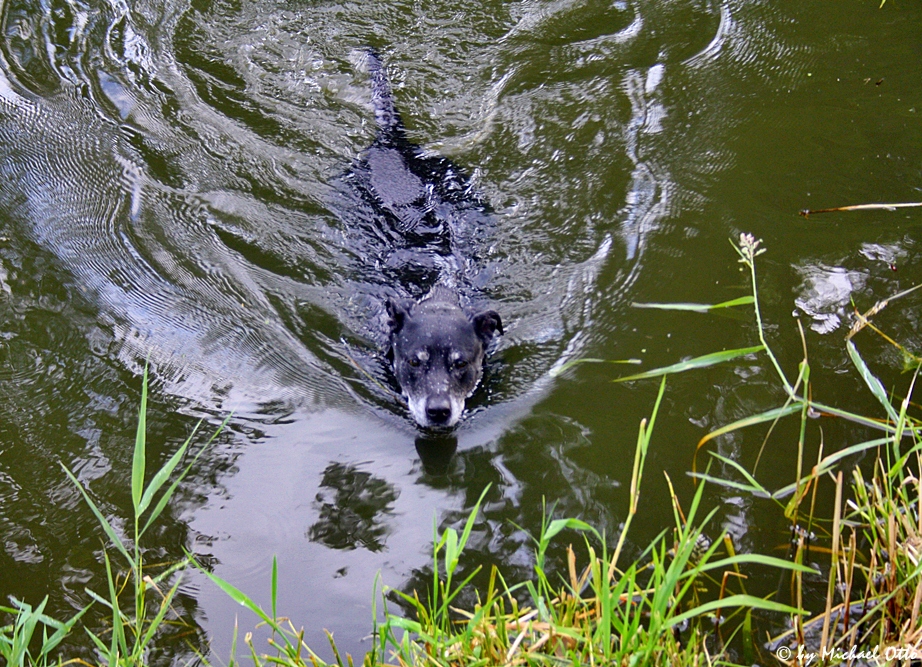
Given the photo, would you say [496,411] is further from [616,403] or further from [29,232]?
[29,232]

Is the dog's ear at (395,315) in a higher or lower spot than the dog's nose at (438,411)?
higher

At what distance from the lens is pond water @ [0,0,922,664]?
361cm

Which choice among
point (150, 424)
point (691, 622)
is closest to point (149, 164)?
point (150, 424)

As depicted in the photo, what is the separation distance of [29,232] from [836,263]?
557 centimetres

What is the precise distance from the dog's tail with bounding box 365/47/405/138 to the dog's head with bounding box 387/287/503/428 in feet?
7.48

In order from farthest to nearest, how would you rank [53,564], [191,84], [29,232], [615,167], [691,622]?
[191,84] → [615,167] → [29,232] → [53,564] → [691,622]

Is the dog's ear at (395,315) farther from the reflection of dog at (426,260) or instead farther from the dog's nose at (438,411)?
the dog's nose at (438,411)

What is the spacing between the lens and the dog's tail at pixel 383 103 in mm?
6648

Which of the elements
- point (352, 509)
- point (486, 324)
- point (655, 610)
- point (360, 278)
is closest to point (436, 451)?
point (352, 509)

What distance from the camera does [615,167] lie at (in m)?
6.08

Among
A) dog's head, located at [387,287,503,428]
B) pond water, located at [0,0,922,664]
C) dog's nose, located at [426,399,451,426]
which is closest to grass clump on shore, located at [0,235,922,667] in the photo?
pond water, located at [0,0,922,664]

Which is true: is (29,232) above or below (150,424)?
above

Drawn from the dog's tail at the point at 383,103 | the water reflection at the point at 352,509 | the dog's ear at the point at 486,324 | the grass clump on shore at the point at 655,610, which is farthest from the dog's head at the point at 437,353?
the dog's tail at the point at 383,103

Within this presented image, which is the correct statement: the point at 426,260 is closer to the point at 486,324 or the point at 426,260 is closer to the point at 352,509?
the point at 486,324
